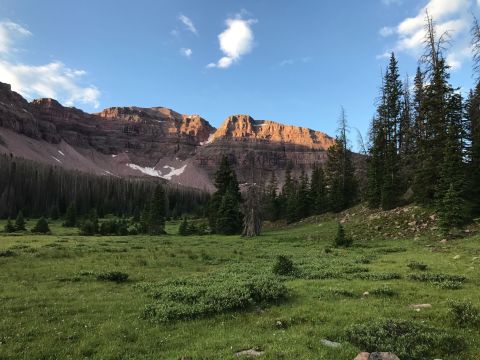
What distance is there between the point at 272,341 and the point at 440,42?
38.7 metres

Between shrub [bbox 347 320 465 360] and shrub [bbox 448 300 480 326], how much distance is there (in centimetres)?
131

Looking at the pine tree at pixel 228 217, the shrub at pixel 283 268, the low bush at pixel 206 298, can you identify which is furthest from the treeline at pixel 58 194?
the low bush at pixel 206 298

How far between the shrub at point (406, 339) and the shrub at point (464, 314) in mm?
1313

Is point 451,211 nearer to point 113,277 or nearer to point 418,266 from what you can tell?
point 418,266

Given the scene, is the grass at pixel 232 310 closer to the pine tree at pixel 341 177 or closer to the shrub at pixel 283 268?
the shrub at pixel 283 268

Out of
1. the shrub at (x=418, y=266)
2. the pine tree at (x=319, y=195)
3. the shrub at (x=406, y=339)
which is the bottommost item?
the shrub at (x=406, y=339)

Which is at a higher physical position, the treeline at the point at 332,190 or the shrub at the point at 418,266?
the treeline at the point at 332,190

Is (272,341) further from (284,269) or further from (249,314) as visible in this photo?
(284,269)

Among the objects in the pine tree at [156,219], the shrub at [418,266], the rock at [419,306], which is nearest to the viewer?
the rock at [419,306]

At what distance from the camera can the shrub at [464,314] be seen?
403 inches

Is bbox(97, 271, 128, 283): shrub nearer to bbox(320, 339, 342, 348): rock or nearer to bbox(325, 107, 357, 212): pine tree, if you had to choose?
bbox(320, 339, 342, 348): rock

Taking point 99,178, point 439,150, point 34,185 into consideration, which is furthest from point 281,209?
point 99,178

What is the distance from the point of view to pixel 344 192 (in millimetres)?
64438

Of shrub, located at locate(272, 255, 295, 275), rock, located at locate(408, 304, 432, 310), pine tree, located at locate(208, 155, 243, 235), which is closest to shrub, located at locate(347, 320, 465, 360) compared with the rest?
rock, located at locate(408, 304, 432, 310)
